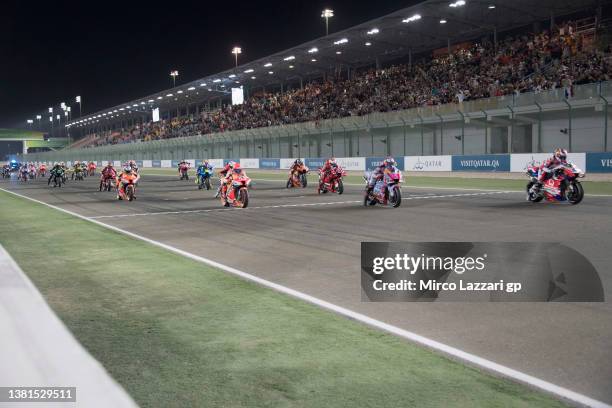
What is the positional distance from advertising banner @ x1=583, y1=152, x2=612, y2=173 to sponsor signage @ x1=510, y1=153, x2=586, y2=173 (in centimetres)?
21

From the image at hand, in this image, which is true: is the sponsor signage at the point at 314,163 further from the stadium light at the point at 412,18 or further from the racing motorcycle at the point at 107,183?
the racing motorcycle at the point at 107,183

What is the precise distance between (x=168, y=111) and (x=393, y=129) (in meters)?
67.4

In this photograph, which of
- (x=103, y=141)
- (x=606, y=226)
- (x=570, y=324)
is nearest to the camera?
(x=570, y=324)

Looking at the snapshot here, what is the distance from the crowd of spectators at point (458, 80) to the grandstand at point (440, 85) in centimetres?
9

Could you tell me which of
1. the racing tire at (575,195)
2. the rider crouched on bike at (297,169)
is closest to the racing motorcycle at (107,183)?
the rider crouched on bike at (297,169)

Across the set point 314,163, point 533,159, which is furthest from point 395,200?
point 314,163

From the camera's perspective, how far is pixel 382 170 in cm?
1720

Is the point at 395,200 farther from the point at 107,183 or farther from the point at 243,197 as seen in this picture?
the point at 107,183

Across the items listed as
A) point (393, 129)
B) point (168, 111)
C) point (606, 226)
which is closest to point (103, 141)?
point (168, 111)

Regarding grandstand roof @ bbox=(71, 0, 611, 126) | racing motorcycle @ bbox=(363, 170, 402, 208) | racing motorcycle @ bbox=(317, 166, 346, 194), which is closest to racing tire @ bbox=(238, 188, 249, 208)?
racing motorcycle @ bbox=(363, 170, 402, 208)

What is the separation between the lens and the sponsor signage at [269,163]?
4906 cm

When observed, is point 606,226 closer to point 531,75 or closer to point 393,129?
point 531,75

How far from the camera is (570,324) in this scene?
5.46 meters

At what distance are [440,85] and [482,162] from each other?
29.6 feet
